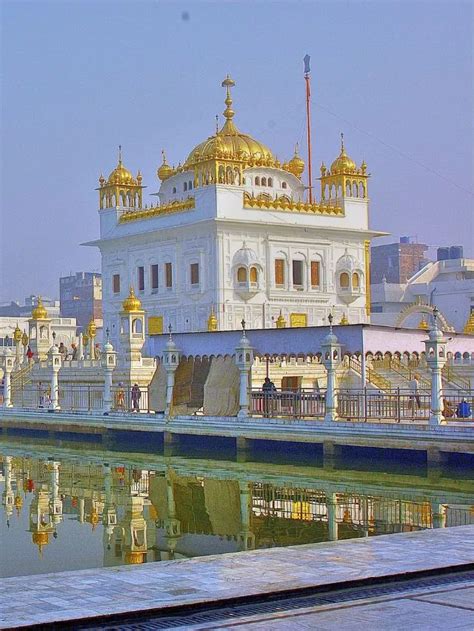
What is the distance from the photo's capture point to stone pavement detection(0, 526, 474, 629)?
6988 mm

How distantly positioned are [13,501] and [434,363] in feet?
24.6

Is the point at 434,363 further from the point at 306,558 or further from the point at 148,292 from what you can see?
the point at 148,292

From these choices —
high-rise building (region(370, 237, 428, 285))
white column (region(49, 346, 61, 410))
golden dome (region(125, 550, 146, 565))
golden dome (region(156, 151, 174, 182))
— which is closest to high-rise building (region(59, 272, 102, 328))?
high-rise building (region(370, 237, 428, 285))

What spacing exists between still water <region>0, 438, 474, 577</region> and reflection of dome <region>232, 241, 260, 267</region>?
1700 centimetres

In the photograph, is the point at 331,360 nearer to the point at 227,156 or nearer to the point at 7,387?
the point at 7,387

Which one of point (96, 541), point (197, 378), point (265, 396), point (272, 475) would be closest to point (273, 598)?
point (96, 541)

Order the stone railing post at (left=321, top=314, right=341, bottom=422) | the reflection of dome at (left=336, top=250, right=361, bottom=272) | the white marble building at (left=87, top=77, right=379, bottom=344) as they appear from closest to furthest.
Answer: the stone railing post at (left=321, top=314, right=341, bottom=422)
the white marble building at (left=87, top=77, right=379, bottom=344)
the reflection of dome at (left=336, top=250, right=361, bottom=272)

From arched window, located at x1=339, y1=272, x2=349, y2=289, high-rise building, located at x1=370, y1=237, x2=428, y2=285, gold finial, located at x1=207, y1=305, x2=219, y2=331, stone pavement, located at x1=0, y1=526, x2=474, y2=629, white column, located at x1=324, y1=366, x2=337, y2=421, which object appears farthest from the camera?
high-rise building, located at x1=370, y1=237, x2=428, y2=285

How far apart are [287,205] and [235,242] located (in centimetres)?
273

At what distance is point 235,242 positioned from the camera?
1519 inches

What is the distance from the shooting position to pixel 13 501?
1641 cm

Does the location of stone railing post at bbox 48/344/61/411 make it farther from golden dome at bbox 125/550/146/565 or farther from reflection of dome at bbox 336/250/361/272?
golden dome at bbox 125/550/146/565

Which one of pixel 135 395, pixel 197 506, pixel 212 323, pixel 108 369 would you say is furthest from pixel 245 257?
pixel 197 506

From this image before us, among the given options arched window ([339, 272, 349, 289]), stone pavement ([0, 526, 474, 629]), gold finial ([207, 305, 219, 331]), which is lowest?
stone pavement ([0, 526, 474, 629])
